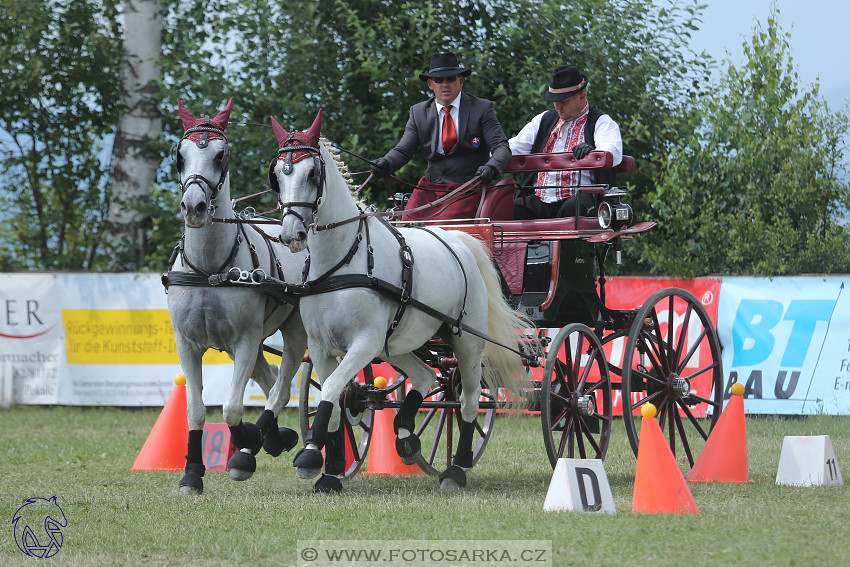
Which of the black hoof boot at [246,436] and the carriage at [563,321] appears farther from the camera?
the carriage at [563,321]

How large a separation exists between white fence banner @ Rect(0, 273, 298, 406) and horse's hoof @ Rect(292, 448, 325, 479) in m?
6.39

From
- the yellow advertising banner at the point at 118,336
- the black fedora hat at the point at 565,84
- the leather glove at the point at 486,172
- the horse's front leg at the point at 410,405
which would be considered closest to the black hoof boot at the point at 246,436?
the horse's front leg at the point at 410,405

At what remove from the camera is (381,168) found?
7090mm

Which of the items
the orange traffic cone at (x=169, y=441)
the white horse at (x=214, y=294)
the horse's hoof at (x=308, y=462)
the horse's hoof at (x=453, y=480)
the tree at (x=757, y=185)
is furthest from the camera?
the tree at (x=757, y=185)

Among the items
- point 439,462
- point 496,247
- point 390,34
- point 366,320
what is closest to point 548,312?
point 496,247

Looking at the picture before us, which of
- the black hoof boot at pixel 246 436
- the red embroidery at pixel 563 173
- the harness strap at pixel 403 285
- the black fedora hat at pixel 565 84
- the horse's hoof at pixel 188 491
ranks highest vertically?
the black fedora hat at pixel 565 84

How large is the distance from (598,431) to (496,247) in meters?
1.42

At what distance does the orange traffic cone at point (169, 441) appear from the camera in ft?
25.8

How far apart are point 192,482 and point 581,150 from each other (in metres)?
3.22

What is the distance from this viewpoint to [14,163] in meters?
15.8

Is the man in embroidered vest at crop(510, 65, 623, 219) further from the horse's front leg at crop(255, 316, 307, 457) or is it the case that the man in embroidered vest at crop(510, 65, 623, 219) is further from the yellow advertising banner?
the yellow advertising banner

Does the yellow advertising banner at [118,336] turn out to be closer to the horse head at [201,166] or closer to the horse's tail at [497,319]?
the horse's tail at [497,319]

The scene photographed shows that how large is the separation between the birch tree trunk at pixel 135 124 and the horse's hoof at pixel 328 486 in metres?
8.16

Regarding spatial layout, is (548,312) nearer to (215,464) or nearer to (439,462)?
(439,462)
